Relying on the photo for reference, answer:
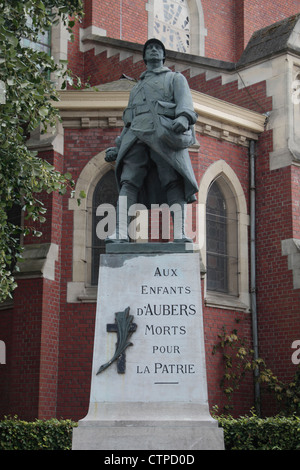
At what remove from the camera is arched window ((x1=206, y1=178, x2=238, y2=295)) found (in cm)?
1742

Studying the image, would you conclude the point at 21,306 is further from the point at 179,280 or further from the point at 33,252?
the point at 179,280

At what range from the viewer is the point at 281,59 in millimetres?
18031

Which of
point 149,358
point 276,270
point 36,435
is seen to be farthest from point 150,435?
point 276,270

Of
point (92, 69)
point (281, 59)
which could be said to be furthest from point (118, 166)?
point (92, 69)

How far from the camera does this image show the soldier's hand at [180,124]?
8.78 metres

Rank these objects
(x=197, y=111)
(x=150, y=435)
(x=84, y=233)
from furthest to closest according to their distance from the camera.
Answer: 1. (x=197, y=111)
2. (x=84, y=233)
3. (x=150, y=435)

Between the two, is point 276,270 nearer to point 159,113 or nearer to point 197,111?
point 197,111

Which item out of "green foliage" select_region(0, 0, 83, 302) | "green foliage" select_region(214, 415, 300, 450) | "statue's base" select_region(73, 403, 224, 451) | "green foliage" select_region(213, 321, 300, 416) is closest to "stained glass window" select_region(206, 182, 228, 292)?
"green foliage" select_region(213, 321, 300, 416)

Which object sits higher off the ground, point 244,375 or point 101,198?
point 101,198

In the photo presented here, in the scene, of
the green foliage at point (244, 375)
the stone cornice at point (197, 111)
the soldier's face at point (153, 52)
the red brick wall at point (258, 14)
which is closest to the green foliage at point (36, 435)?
the green foliage at point (244, 375)

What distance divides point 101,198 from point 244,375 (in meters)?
4.63

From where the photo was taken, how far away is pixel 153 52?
9.36m
